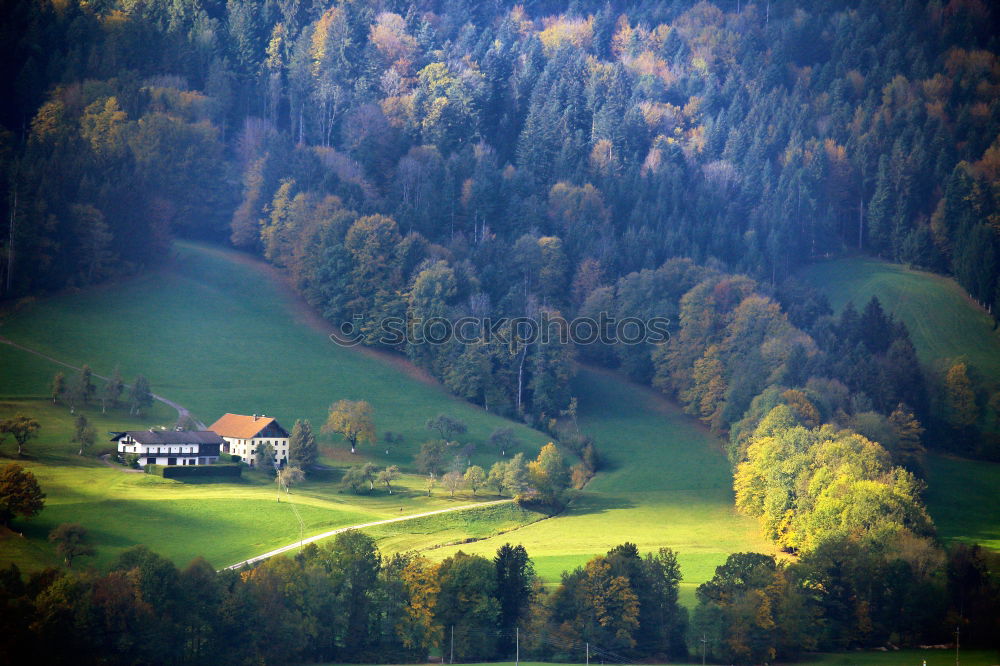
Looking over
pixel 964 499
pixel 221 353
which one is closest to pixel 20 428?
pixel 221 353

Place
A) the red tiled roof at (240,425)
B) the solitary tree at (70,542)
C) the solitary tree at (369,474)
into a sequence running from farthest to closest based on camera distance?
the red tiled roof at (240,425) → the solitary tree at (369,474) → the solitary tree at (70,542)

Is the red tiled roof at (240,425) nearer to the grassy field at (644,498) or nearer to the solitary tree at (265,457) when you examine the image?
the solitary tree at (265,457)

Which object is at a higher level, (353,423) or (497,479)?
(353,423)

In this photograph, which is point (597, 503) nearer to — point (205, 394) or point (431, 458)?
point (431, 458)

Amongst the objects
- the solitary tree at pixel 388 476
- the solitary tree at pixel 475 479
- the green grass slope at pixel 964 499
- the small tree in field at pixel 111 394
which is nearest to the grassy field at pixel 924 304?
the green grass slope at pixel 964 499

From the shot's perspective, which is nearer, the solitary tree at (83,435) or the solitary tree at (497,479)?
the solitary tree at (83,435)
